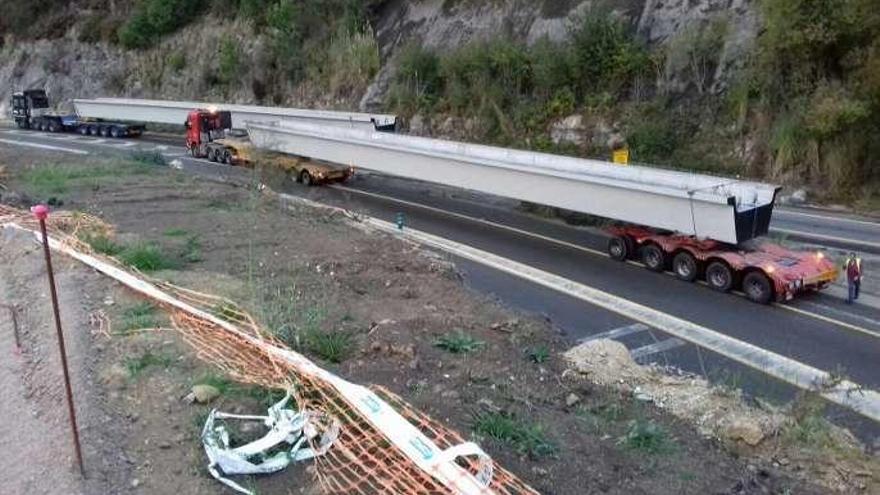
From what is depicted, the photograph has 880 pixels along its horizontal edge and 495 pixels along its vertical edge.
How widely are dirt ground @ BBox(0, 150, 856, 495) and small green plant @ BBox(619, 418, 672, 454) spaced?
0.7 inches

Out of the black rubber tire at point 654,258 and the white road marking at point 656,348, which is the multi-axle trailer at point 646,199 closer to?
the black rubber tire at point 654,258

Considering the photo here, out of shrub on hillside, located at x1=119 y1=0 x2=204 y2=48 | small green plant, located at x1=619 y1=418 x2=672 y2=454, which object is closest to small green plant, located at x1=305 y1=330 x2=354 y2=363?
small green plant, located at x1=619 y1=418 x2=672 y2=454

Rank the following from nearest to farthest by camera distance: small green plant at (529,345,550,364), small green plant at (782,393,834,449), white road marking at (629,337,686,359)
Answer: small green plant at (782,393,834,449) → small green plant at (529,345,550,364) → white road marking at (629,337,686,359)

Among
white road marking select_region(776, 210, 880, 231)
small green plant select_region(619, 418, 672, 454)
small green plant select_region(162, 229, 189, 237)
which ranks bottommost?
white road marking select_region(776, 210, 880, 231)

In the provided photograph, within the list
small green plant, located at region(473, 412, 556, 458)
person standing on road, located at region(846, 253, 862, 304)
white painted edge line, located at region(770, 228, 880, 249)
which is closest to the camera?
small green plant, located at region(473, 412, 556, 458)

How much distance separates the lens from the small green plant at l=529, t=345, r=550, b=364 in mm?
10249

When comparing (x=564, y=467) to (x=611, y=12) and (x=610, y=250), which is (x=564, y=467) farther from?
(x=611, y=12)

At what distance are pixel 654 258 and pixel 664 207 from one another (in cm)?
126

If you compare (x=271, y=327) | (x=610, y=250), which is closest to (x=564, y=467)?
(x=271, y=327)

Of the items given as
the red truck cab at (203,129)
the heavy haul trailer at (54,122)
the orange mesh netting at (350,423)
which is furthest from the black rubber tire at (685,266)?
the heavy haul trailer at (54,122)

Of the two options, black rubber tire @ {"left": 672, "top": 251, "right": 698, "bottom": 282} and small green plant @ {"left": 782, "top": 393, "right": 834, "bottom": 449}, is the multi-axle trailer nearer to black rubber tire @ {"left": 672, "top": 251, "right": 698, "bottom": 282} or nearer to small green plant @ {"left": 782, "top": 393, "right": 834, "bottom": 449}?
black rubber tire @ {"left": 672, "top": 251, "right": 698, "bottom": 282}

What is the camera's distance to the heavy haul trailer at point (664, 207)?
54.6 feet

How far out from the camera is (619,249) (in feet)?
63.5

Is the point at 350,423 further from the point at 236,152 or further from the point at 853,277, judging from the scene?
the point at 236,152
